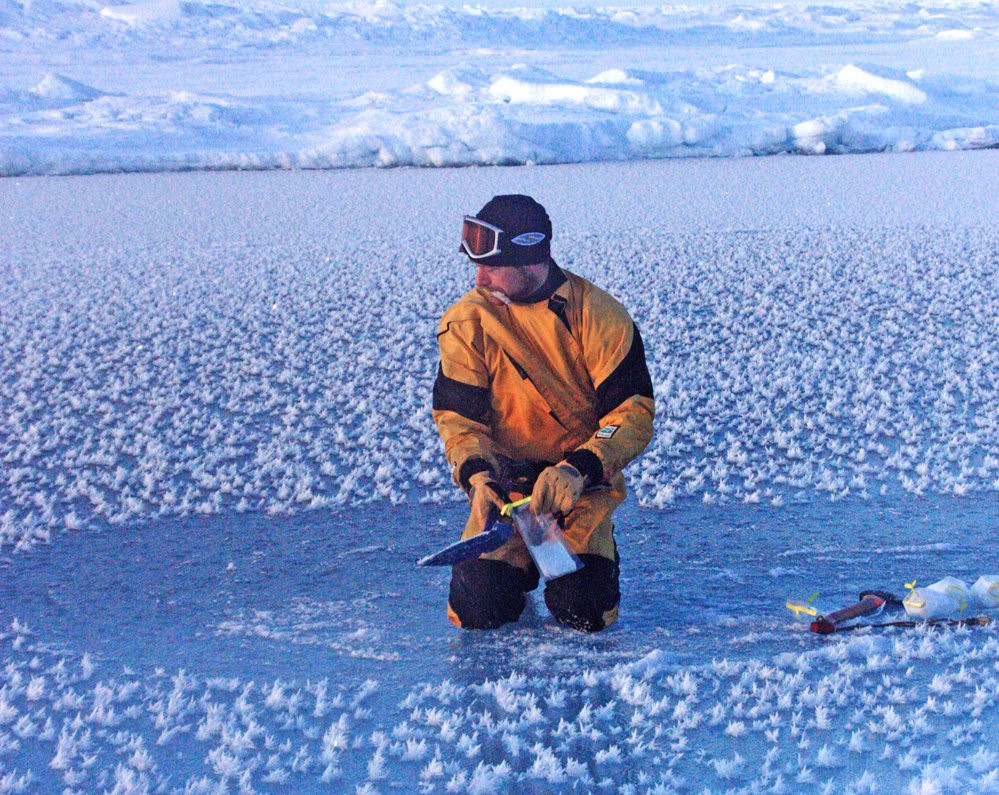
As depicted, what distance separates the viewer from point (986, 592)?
2.46 metres

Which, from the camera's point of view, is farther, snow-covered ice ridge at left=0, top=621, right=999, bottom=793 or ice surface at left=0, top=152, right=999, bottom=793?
ice surface at left=0, top=152, right=999, bottom=793

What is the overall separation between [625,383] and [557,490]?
0.33 m

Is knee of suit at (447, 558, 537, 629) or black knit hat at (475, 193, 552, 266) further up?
black knit hat at (475, 193, 552, 266)

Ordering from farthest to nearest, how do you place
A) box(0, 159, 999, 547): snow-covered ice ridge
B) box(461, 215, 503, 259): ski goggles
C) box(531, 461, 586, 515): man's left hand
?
box(0, 159, 999, 547): snow-covered ice ridge
box(461, 215, 503, 259): ski goggles
box(531, 461, 586, 515): man's left hand

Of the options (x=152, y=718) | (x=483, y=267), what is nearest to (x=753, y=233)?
(x=483, y=267)

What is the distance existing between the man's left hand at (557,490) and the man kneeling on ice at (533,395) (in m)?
0.09

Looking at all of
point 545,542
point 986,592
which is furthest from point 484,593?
point 986,592

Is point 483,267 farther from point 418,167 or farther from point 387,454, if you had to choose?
point 418,167

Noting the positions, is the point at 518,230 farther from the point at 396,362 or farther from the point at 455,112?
the point at 455,112

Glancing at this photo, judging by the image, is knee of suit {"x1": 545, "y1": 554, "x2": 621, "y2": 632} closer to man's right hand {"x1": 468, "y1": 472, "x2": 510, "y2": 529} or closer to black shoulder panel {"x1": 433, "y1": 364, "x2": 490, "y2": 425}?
man's right hand {"x1": 468, "y1": 472, "x2": 510, "y2": 529}

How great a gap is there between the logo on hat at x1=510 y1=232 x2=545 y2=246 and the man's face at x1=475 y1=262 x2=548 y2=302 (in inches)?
2.1

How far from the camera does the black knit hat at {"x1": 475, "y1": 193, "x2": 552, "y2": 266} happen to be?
91.4 inches

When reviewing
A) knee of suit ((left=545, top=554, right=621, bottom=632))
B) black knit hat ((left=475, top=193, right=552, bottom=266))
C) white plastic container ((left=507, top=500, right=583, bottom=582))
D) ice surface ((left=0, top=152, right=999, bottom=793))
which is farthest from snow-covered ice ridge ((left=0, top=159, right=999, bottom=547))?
black knit hat ((left=475, top=193, right=552, bottom=266))

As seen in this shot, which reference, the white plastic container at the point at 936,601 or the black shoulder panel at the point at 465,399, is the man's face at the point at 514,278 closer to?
the black shoulder panel at the point at 465,399
